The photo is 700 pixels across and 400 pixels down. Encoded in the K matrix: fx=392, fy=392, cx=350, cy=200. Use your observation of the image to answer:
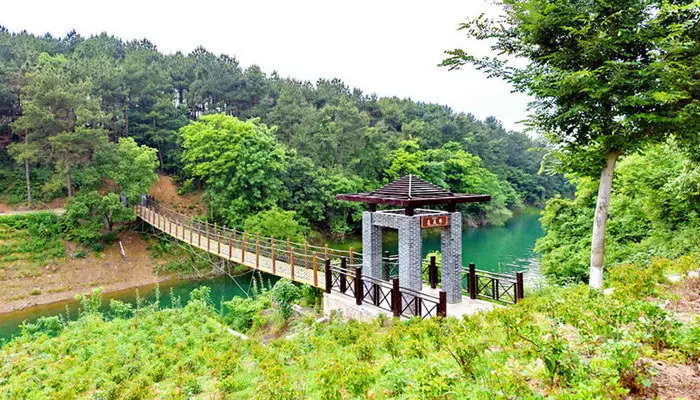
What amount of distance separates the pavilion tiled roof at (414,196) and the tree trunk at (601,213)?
2379mm

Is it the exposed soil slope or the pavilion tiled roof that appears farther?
the exposed soil slope

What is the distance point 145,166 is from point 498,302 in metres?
14.9

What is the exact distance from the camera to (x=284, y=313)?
809 cm

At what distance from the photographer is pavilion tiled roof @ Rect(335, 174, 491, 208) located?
22.0ft

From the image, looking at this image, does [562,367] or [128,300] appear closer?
[562,367]

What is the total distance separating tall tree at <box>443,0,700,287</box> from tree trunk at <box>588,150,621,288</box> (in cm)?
1

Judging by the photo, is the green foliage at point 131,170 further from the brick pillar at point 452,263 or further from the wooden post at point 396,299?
the brick pillar at point 452,263

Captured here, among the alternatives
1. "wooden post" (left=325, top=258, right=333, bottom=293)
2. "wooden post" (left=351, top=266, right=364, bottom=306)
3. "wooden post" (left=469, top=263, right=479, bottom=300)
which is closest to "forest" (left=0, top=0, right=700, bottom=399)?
"wooden post" (left=351, top=266, right=364, bottom=306)

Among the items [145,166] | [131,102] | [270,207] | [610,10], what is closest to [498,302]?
[610,10]

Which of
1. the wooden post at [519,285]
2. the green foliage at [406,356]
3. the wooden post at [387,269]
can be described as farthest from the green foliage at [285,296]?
the wooden post at [519,285]

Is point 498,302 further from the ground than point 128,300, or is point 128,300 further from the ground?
point 498,302

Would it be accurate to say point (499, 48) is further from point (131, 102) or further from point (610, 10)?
point (131, 102)

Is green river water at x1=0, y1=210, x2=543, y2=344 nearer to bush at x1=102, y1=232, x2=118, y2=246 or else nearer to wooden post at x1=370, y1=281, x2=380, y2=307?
bush at x1=102, y1=232, x2=118, y2=246

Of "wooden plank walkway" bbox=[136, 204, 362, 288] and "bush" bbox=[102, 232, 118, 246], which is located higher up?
"wooden plank walkway" bbox=[136, 204, 362, 288]
